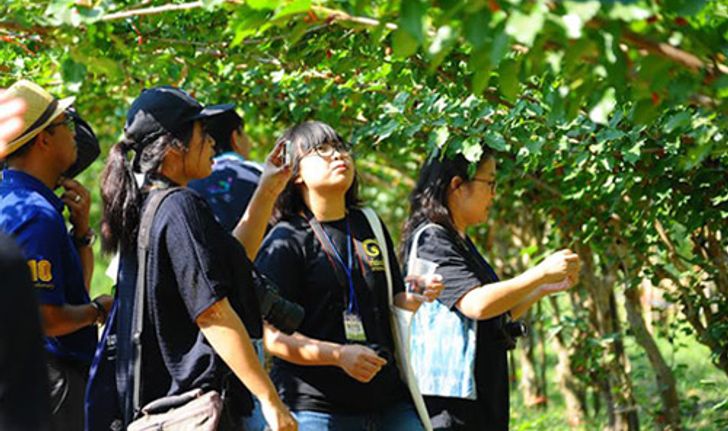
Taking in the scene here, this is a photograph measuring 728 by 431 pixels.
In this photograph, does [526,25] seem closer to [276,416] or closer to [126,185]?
[276,416]

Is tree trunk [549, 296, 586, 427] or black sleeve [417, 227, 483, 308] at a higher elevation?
black sleeve [417, 227, 483, 308]

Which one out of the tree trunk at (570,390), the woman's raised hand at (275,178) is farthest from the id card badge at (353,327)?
the tree trunk at (570,390)

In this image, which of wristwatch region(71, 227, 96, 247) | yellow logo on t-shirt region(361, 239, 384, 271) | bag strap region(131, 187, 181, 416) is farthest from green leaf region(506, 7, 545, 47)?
wristwatch region(71, 227, 96, 247)

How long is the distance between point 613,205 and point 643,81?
2.44m

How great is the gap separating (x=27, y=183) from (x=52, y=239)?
28 cm

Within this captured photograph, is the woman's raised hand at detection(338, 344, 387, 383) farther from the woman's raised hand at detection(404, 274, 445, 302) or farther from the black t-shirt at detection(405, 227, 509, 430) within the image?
the black t-shirt at detection(405, 227, 509, 430)

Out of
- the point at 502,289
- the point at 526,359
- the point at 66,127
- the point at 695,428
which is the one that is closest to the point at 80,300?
the point at 66,127

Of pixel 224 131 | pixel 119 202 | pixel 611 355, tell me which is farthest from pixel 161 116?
pixel 611 355

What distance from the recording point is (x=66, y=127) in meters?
4.42

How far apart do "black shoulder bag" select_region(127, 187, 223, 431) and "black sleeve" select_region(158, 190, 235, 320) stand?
0.07 meters

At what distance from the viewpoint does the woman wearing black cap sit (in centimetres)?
377

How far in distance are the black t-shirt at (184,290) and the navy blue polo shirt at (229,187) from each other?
2.06m

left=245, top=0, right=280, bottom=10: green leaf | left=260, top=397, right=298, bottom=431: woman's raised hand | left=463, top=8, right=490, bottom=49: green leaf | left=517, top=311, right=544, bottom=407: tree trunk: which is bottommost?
left=517, top=311, right=544, bottom=407: tree trunk

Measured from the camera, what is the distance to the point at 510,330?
16.6 ft
